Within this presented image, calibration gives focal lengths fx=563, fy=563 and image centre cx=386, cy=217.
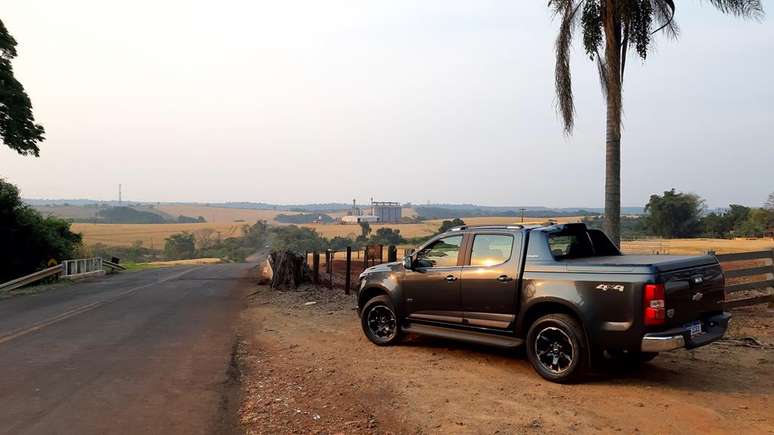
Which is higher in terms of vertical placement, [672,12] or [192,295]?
[672,12]

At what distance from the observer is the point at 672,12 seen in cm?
1291

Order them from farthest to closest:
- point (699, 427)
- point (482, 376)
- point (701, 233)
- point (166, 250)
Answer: point (166, 250), point (701, 233), point (482, 376), point (699, 427)

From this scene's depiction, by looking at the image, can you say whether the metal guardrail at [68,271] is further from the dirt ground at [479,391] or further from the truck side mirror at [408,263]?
the truck side mirror at [408,263]

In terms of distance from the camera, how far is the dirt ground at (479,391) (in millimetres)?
5281

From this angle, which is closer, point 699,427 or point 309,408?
point 699,427

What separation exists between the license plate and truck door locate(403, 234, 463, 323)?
2.81 meters

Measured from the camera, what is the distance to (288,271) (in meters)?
17.2

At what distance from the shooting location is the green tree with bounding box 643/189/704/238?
72250 millimetres

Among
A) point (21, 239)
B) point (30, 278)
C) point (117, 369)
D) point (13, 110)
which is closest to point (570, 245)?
point (117, 369)

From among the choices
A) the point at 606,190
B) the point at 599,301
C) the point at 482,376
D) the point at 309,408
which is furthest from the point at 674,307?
the point at 606,190

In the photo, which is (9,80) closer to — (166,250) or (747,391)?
(747,391)

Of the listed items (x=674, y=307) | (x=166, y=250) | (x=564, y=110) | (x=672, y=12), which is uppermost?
(x=672, y=12)

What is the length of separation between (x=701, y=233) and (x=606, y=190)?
70.4 m

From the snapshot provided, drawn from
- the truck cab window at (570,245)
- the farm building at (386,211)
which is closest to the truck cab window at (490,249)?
the truck cab window at (570,245)
